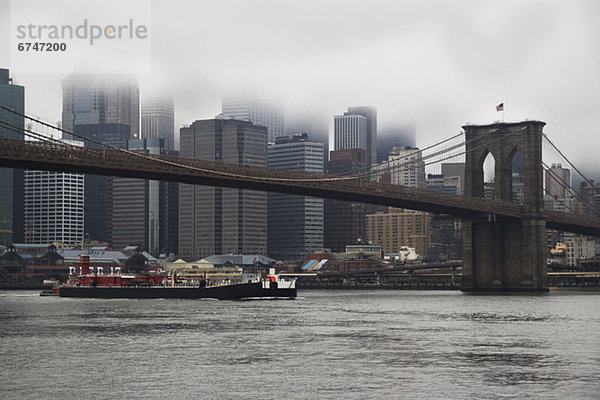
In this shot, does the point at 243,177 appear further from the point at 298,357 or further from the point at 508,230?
the point at 298,357

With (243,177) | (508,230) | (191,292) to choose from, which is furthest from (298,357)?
(508,230)

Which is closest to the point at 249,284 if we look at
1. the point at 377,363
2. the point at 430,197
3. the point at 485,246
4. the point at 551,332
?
the point at 430,197

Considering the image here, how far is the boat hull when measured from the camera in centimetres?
8044

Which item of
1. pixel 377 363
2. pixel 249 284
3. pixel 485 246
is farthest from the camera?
pixel 485 246

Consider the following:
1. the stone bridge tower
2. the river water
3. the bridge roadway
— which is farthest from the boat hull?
the river water

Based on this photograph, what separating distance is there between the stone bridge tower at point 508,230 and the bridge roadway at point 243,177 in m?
1.73

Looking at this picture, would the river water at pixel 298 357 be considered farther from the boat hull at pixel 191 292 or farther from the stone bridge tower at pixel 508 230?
the stone bridge tower at pixel 508 230

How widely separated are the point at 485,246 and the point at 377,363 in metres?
66.8

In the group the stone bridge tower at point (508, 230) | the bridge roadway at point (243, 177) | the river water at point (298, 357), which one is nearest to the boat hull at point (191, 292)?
the bridge roadway at point (243, 177)

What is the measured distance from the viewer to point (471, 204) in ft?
296

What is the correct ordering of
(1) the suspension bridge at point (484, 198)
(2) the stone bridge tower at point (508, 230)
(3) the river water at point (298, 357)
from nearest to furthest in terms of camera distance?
1. (3) the river water at point (298, 357)
2. (1) the suspension bridge at point (484, 198)
3. (2) the stone bridge tower at point (508, 230)

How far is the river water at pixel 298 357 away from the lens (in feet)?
86.9

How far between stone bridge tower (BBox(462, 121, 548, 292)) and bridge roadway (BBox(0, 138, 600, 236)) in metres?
1.73

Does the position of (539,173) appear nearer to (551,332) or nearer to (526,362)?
(551,332)
